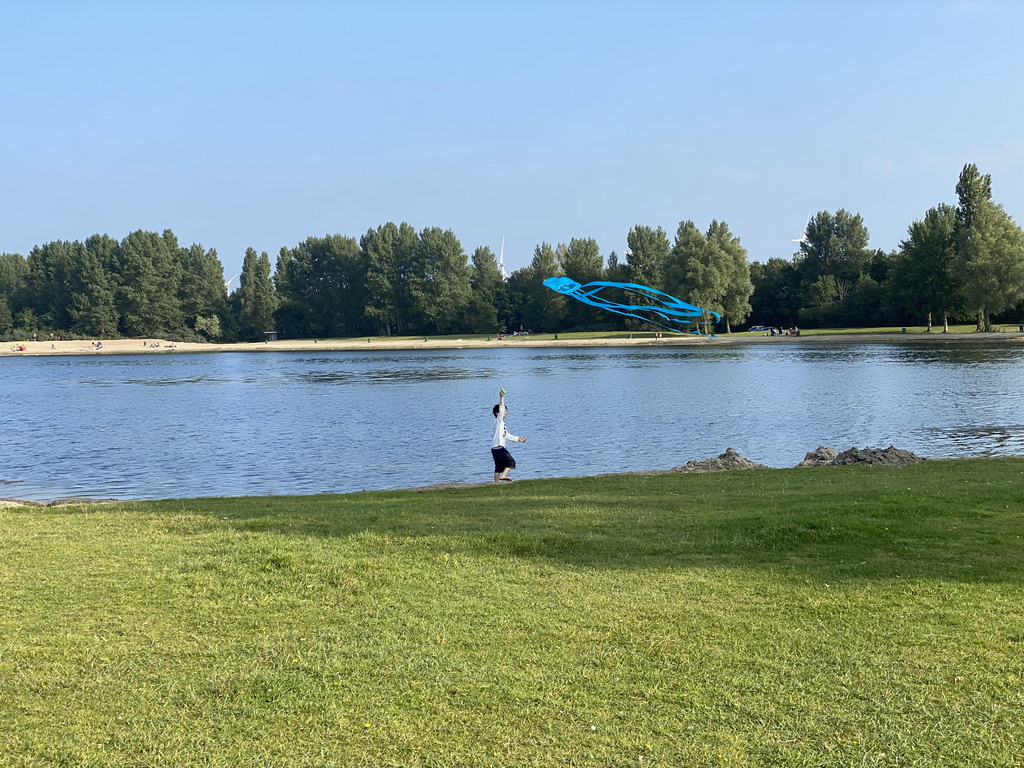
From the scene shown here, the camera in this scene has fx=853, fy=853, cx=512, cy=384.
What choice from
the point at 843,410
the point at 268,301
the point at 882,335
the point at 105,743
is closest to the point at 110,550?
the point at 105,743

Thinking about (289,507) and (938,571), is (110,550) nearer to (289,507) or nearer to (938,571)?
(289,507)

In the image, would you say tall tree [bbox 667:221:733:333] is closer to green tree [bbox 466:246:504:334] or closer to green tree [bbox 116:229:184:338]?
green tree [bbox 466:246:504:334]

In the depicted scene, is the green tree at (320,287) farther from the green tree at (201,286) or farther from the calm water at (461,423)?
the calm water at (461,423)

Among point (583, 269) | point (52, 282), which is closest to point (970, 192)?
point (583, 269)

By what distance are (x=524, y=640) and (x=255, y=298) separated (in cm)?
16226

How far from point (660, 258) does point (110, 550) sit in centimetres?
12730

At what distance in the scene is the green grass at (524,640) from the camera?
5207mm

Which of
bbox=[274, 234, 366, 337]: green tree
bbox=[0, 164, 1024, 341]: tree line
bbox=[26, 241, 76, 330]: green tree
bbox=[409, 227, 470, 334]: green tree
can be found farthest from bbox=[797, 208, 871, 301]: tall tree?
bbox=[26, 241, 76, 330]: green tree

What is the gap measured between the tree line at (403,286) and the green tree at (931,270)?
24.1 feet

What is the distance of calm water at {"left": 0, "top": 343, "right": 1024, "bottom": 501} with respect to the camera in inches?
972

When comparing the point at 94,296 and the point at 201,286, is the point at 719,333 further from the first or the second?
the point at 94,296

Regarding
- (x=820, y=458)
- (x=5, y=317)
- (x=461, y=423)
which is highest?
(x=5, y=317)

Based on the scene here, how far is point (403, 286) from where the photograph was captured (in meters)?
160

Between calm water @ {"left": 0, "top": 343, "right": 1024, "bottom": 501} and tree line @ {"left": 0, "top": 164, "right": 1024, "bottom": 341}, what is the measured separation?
55.1m
